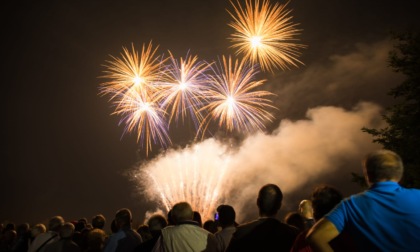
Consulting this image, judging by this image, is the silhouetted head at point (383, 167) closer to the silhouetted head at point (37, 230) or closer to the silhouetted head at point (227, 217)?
the silhouetted head at point (227, 217)

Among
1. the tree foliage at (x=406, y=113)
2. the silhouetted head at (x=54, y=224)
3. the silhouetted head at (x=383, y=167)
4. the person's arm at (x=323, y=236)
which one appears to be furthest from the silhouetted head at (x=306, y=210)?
the tree foliage at (x=406, y=113)

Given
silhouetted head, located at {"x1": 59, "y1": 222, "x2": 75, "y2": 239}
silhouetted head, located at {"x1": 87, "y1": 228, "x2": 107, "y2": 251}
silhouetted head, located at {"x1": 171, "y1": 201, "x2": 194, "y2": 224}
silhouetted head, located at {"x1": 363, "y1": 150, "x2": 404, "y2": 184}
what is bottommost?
silhouetted head, located at {"x1": 87, "y1": 228, "x2": 107, "y2": 251}

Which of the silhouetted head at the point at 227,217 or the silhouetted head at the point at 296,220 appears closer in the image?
the silhouetted head at the point at 296,220

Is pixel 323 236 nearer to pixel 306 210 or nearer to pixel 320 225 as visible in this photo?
pixel 320 225

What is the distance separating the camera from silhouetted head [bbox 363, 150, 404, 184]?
3.12 meters

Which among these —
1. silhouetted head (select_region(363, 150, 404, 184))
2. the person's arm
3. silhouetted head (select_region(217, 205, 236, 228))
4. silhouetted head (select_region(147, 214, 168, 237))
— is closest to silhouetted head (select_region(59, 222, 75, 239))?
silhouetted head (select_region(147, 214, 168, 237))

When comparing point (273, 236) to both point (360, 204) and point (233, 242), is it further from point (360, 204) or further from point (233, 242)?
point (360, 204)

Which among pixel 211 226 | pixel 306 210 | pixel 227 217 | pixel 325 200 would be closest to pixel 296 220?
pixel 306 210

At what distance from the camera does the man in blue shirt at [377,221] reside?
112 inches

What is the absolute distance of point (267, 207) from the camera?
3.89m

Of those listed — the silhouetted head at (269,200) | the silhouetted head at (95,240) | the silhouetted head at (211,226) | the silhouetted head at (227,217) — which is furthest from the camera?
the silhouetted head at (211,226)

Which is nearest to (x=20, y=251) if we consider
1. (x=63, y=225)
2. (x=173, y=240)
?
(x=63, y=225)

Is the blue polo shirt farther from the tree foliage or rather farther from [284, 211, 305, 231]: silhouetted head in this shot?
the tree foliage

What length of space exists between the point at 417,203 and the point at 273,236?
1.48 m
